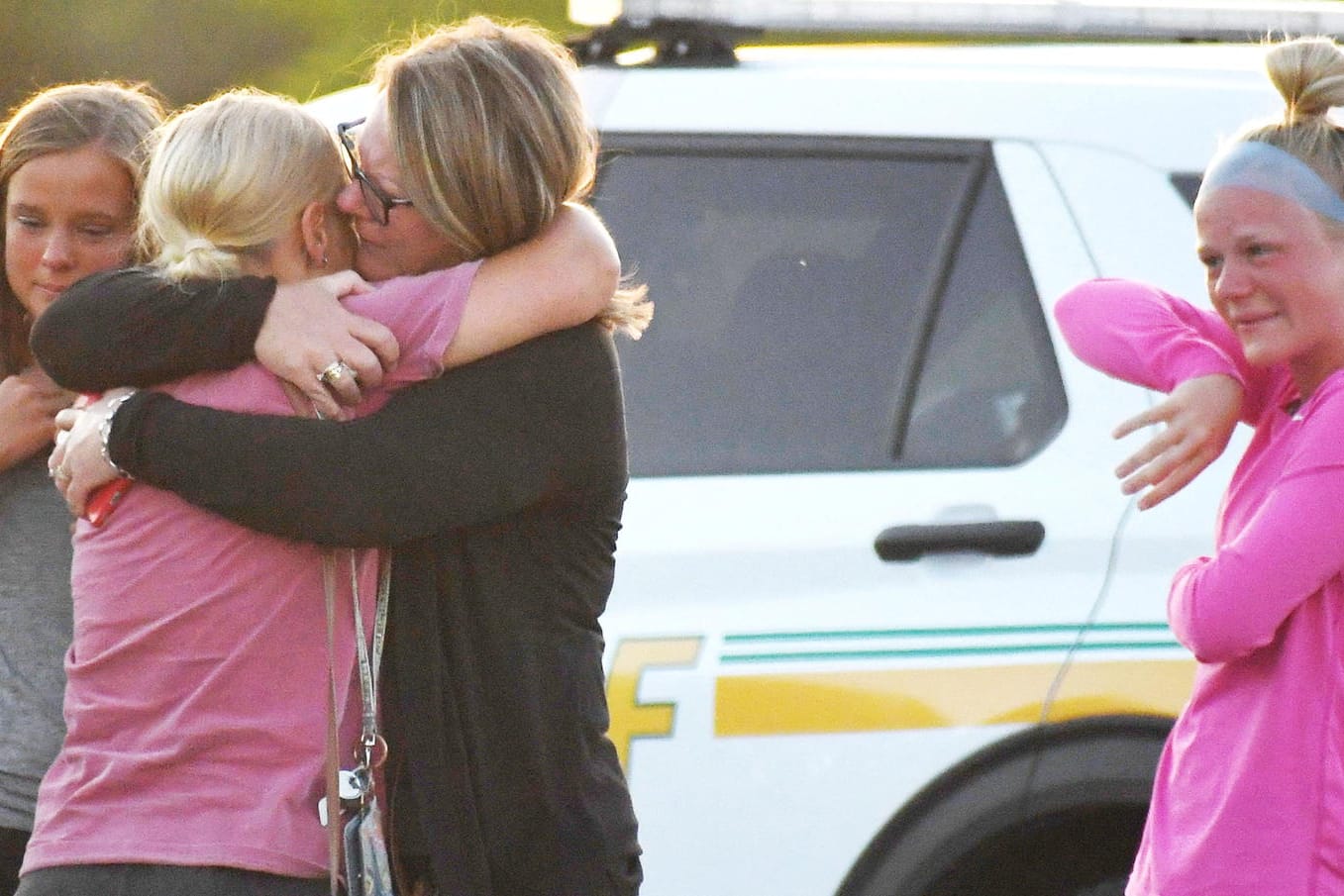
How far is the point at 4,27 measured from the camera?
910 centimetres

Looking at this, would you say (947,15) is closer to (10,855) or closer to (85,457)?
(85,457)

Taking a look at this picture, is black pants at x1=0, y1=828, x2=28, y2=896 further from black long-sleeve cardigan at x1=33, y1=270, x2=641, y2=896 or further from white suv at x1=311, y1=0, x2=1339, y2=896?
white suv at x1=311, y1=0, x2=1339, y2=896

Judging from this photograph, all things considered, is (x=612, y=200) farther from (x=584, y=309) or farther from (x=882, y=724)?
(x=584, y=309)

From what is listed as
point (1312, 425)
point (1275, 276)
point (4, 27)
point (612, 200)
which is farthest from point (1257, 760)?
point (4, 27)

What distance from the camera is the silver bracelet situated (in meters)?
2.04

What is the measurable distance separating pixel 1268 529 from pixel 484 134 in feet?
2.95

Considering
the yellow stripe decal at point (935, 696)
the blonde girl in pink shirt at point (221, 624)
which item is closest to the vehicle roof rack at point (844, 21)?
the yellow stripe decal at point (935, 696)

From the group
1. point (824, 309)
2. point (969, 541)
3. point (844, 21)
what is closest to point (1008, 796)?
point (969, 541)

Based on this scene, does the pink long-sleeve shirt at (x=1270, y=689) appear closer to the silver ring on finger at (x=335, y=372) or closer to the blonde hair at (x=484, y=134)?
the blonde hair at (x=484, y=134)

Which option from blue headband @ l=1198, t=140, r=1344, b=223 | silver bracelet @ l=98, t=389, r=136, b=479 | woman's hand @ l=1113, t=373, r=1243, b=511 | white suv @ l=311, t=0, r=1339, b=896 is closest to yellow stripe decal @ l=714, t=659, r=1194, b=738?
white suv @ l=311, t=0, r=1339, b=896

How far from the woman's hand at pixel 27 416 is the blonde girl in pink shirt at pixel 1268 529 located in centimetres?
126

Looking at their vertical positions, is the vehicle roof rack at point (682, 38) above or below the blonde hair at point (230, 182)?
below

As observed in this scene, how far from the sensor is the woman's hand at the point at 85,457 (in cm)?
205

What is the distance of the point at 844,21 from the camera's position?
11.5ft
